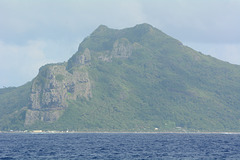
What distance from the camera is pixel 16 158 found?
144 m

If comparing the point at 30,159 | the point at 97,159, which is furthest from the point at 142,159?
the point at 30,159

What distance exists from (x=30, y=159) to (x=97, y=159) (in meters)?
21.6

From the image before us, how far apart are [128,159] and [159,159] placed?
391 inches

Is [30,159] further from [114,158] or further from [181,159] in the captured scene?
[181,159]

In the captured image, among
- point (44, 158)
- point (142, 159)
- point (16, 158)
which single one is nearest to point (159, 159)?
point (142, 159)

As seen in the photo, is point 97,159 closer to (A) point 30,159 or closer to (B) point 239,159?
(A) point 30,159

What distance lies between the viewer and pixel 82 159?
454 feet

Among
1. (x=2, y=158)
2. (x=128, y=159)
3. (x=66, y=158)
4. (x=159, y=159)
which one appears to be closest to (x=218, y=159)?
(x=159, y=159)

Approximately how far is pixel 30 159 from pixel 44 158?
4.64m

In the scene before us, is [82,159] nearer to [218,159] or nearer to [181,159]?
[181,159]

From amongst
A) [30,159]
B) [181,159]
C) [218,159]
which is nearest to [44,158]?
[30,159]

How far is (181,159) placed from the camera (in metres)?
138

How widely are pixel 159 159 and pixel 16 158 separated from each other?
47.1 metres

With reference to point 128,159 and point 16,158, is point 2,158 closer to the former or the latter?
point 16,158
